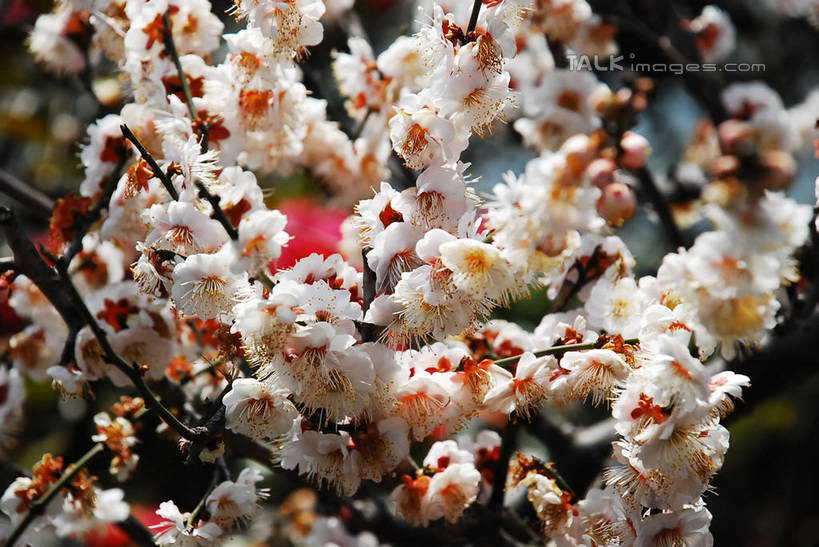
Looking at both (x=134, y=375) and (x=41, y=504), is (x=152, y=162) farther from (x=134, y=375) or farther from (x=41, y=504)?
(x=41, y=504)

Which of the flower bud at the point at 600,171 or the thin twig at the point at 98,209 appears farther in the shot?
the thin twig at the point at 98,209

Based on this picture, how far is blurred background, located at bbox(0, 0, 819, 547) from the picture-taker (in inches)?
91.0

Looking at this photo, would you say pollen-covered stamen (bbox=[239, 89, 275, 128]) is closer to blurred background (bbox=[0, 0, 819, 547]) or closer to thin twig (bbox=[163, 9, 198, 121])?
thin twig (bbox=[163, 9, 198, 121])

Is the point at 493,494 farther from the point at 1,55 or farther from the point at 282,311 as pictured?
the point at 1,55

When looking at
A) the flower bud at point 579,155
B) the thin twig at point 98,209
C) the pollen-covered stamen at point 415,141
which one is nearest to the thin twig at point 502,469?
the pollen-covered stamen at point 415,141

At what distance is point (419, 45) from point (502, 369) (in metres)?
0.44

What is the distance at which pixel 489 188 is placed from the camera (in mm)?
2146

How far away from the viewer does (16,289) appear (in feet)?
4.49

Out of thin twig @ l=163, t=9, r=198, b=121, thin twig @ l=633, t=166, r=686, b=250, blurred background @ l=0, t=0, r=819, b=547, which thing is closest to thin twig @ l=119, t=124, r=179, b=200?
thin twig @ l=163, t=9, r=198, b=121

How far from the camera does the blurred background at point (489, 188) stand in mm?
2311

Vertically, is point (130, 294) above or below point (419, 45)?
below

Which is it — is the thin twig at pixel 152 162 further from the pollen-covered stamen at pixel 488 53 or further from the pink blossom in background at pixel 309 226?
the pink blossom in background at pixel 309 226

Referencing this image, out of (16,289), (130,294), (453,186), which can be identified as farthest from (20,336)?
(453,186)

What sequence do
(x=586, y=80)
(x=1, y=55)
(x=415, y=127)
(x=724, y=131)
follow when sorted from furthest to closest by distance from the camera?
1. (x=1, y=55)
2. (x=586, y=80)
3. (x=415, y=127)
4. (x=724, y=131)
